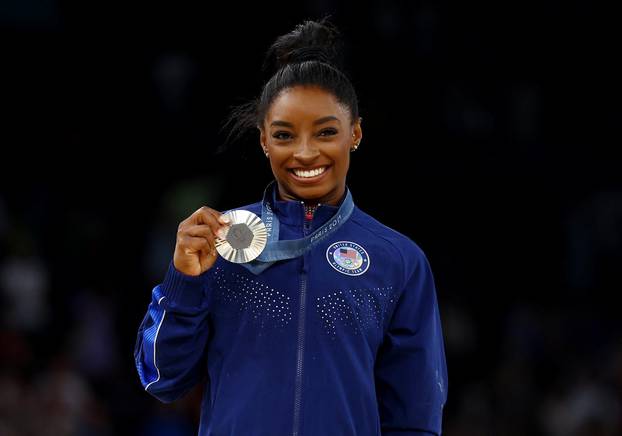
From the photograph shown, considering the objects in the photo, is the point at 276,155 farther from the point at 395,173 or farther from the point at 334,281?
the point at 395,173

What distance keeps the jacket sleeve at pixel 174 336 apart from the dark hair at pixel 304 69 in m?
0.44

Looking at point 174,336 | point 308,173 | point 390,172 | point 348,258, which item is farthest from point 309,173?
point 390,172

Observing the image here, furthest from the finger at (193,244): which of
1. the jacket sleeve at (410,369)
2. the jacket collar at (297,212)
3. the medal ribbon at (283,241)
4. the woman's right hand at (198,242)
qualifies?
the jacket sleeve at (410,369)

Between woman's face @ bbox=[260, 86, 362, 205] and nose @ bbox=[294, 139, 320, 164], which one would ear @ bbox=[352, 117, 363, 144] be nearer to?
woman's face @ bbox=[260, 86, 362, 205]

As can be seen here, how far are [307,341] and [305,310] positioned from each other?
0.07m

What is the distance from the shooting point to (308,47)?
2.65 m

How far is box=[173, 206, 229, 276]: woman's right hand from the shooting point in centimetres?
236

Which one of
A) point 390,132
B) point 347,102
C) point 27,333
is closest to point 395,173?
point 390,132

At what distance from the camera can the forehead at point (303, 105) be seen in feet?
8.20

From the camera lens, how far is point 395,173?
786cm

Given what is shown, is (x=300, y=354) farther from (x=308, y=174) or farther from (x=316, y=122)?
(x=316, y=122)

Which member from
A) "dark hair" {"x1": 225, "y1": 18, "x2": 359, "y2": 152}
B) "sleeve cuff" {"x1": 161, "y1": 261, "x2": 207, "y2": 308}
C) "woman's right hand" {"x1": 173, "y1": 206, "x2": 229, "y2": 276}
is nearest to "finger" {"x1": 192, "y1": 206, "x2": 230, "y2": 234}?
"woman's right hand" {"x1": 173, "y1": 206, "x2": 229, "y2": 276}

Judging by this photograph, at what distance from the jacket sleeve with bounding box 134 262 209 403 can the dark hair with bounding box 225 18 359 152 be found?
17.5 inches

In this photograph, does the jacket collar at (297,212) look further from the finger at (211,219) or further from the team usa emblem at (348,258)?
the finger at (211,219)
